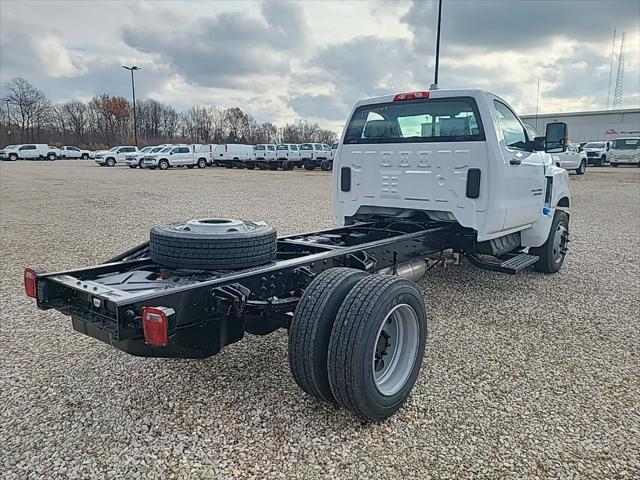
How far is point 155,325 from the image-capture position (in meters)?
2.38

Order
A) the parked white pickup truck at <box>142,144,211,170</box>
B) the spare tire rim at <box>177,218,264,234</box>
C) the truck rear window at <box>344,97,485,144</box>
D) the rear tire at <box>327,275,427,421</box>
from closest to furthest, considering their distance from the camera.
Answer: the rear tire at <box>327,275,427,421</box>
the spare tire rim at <box>177,218,264,234</box>
the truck rear window at <box>344,97,485,144</box>
the parked white pickup truck at <box>142,144,211,170</box>

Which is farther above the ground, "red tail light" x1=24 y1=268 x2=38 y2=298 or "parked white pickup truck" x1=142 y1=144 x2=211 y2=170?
"parked white pickup truck" x1=142 y1=144 x2=211 y2=170

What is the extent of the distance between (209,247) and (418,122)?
298cm

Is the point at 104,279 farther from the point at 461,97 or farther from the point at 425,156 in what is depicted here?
the point at 461,97

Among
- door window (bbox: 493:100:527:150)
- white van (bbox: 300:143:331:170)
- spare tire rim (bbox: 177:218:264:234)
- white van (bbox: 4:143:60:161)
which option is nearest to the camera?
spare tire rim (bbox: 177:218:264:234)

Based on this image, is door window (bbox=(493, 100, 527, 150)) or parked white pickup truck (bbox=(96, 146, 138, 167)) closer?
door window (bbox=(493, 100, 527, 150))

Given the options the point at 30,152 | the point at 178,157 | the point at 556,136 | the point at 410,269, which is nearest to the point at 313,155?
the point at 178,157

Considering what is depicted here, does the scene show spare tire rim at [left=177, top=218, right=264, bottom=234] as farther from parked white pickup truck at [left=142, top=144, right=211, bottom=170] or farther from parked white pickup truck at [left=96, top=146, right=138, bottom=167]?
parked white pickup truck at [left=96, top=146, right=138, bottom=167]

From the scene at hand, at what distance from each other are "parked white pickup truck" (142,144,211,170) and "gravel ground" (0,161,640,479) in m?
32.1

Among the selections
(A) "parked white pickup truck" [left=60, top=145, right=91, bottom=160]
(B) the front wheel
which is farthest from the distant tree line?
(B) the front wheel

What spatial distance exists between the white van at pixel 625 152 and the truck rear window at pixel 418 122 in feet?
117

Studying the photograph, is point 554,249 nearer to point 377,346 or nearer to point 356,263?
point 356,263

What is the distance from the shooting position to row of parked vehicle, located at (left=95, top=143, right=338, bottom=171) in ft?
116

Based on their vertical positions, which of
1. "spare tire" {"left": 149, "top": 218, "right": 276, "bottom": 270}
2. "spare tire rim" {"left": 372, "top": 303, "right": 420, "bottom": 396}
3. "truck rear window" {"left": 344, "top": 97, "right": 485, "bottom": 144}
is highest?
"truck rear window" {"left": 344, "top": 97, "right": 485, "bottom": 144}
